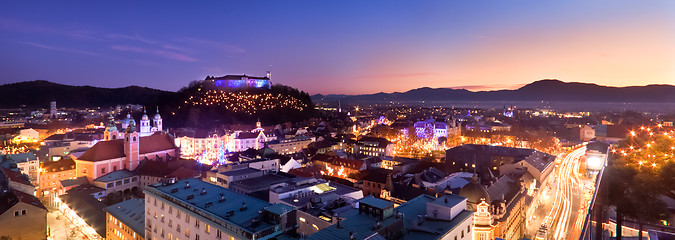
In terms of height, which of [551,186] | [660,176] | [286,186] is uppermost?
[660,176]

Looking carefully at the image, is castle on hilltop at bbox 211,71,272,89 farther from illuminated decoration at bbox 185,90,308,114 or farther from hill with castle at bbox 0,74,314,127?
illuminated decoration at bbox 185,90,308,114

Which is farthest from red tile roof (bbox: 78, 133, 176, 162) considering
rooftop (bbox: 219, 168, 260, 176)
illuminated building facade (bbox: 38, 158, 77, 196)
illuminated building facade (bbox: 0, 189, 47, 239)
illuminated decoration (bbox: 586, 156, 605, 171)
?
illuminated decoration (bbox: 586, 156, 605, 171)

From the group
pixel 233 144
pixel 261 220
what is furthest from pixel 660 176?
pixel 233 144

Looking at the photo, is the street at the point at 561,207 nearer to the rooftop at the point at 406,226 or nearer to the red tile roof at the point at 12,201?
the rooftop at the point at 406,226

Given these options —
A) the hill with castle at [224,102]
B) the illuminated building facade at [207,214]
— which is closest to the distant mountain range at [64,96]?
the hill with castle at [224,102]

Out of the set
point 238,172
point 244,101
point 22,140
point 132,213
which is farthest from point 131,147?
point 244,101

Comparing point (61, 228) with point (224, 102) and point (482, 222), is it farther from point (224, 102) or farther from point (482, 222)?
point (224, 102)

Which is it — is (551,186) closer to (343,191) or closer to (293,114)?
(343,191)
